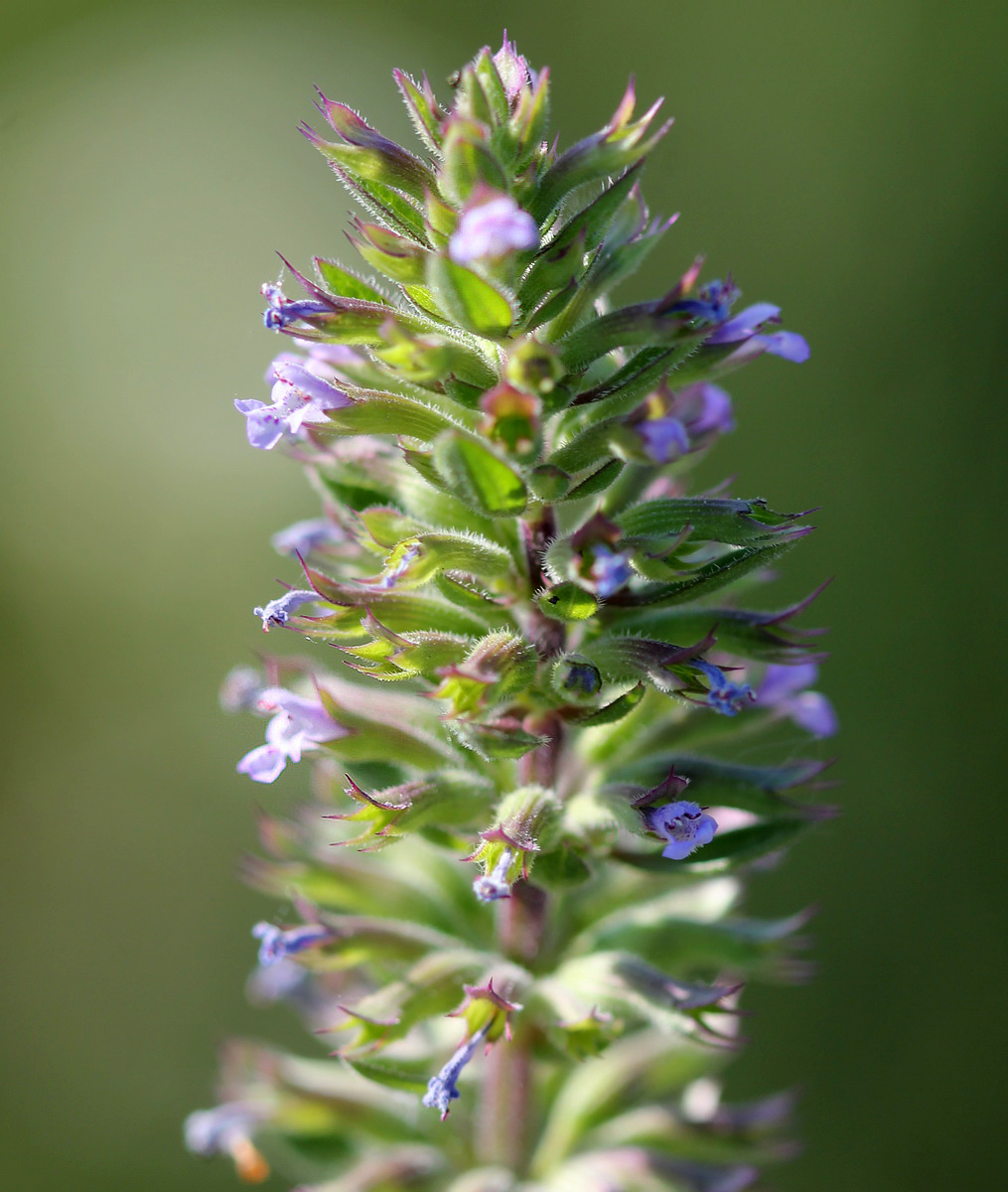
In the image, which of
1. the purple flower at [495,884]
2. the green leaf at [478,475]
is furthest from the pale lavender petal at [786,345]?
the purple flower at [495,884]

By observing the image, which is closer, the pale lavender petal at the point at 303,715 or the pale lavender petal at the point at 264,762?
the pale lavender petal at the point at 264,762

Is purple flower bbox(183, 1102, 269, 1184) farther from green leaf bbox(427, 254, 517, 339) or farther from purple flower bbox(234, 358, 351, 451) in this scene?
green leaf bbox(427, 254, 517, 339)

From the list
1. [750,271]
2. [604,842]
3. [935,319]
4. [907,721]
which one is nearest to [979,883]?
[907,721]

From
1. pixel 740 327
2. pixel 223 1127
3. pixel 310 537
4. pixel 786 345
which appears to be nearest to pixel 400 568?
pixel 310 537

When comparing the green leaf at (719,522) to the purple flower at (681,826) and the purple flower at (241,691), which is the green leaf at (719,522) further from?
the purple flower at (241,691)

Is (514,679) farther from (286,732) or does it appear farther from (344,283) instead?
(344,283)

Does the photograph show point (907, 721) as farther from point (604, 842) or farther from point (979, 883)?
point (604, 842)
